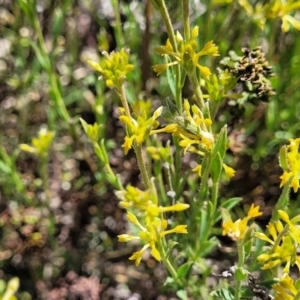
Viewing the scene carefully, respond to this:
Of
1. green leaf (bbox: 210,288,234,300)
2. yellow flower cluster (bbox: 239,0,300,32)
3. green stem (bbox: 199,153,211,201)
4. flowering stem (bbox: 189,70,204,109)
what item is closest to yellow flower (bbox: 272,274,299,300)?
green leaf (bbox: 210,288,234,300)

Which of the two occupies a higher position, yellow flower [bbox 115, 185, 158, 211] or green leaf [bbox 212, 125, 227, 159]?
yellow flower [bbox 115, 185, 158, 211]

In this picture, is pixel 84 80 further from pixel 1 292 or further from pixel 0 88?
pixel 1 292

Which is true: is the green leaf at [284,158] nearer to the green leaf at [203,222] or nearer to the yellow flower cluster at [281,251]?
the yellow flower cluster at [281,251]

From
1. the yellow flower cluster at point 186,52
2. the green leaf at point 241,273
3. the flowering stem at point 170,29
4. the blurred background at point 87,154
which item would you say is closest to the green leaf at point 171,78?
the flowering stem at point 170,29

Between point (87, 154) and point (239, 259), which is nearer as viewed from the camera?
point (239, 259)

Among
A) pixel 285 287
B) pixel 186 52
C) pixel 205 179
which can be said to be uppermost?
pixel 186 52

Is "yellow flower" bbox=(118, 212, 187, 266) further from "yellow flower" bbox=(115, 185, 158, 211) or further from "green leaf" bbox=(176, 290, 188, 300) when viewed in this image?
"green leaf" bbox=(176, 290, 188, 300)

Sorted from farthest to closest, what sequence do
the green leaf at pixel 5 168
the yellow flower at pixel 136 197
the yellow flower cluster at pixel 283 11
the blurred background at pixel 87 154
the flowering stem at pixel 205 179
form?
the blurred background at pixel 87 154, the green leaf at pixel 5 168, the yellow flower cluster at pixel 283 11, the flowering stem at pixel 205 179, the yellow flower at pixel 136 197

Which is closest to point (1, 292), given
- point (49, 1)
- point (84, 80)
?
point (84, 80)

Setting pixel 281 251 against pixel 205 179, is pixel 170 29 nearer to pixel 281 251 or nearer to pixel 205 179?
pixel 205 179

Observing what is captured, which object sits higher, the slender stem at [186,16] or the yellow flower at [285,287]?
the slender stem at [186,16]

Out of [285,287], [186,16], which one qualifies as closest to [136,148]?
[186,16]
